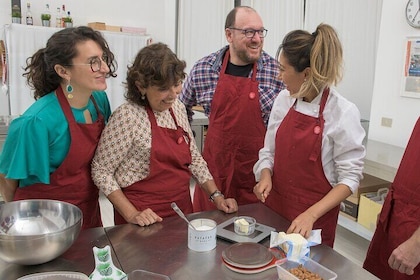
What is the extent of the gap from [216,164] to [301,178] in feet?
2.41

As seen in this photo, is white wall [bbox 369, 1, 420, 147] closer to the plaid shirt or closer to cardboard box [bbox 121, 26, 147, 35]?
the plaid shirt

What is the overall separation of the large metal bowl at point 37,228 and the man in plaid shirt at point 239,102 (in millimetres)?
1017

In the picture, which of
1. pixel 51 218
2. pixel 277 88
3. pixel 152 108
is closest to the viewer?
pixel 51 218

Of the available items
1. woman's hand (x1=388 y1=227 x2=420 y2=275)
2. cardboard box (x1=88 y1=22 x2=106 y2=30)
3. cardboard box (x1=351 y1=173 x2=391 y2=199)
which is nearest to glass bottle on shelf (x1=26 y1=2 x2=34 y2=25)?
cardboard box (x1=88 y1=22 x2=106 y2=30)

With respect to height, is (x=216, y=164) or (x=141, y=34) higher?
(x=141, y=34)

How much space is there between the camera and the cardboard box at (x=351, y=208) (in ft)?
9.85

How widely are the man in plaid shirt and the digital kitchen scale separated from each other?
72cm

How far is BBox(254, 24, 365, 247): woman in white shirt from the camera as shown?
144cm

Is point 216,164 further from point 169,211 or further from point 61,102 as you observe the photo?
point 61,102

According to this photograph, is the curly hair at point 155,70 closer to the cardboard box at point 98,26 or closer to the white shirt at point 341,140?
the white shirt at point 341,140

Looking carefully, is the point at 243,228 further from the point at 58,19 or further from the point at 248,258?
the point at 58,19

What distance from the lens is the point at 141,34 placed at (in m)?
4.90

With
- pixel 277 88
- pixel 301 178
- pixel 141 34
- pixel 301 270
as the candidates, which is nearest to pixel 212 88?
pixel 277 88

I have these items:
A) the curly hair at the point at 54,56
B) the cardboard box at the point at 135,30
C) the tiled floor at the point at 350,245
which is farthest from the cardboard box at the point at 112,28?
the curly hair at the point at 54,56
